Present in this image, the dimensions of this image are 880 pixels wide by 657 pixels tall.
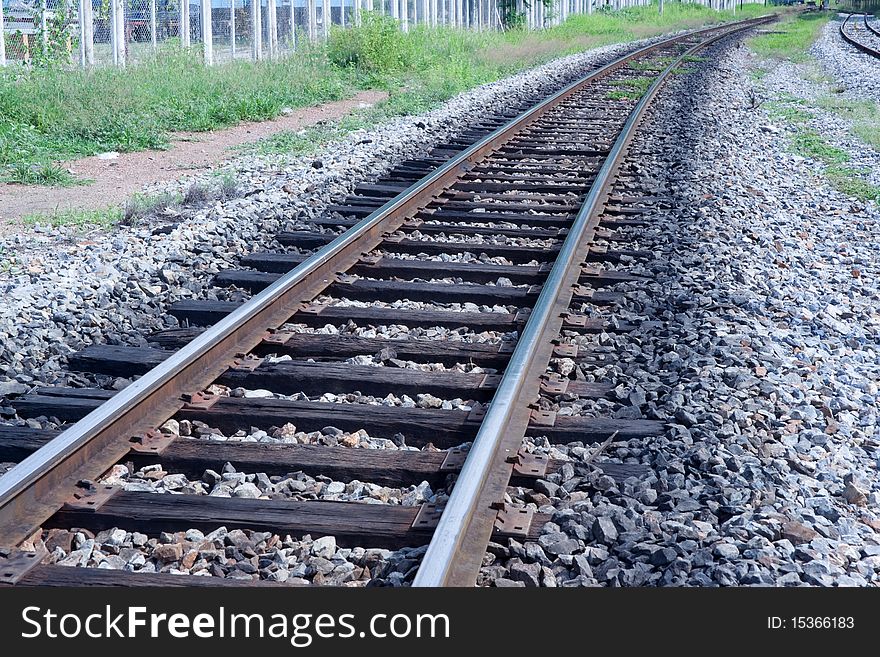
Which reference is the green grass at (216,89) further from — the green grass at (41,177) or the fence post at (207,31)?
the fence post at (207,31)

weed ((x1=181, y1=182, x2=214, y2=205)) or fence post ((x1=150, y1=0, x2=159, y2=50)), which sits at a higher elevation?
fence post ((x1=150, y1=0, x2=159, y2=50))

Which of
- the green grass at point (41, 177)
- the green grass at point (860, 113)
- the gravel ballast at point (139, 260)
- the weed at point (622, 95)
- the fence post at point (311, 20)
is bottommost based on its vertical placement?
the gravel ballast at point (139, 260)

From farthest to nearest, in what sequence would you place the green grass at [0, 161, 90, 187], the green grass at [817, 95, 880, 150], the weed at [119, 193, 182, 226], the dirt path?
the green grass at [817, 95, 880, 150]
the green grass at [0, 161, 90, 187]
the dirt path
the weed at [119, 193, 182, 226]

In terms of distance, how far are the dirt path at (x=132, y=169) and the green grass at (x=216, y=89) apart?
11.2 inches

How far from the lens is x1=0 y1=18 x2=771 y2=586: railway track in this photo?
342 cm

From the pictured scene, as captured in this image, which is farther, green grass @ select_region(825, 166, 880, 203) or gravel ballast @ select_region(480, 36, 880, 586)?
green grass @ select_region(825, 166, 880, 203)

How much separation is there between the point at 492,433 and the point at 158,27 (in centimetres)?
1546

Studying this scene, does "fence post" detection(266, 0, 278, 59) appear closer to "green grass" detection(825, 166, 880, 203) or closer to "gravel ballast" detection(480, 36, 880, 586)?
"green grass" detection(825, 166, 880, 203)

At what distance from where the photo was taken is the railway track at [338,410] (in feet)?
11.2

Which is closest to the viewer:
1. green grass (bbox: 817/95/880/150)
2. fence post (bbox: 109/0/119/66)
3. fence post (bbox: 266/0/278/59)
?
green grass (bbox: 817/95/880/150)

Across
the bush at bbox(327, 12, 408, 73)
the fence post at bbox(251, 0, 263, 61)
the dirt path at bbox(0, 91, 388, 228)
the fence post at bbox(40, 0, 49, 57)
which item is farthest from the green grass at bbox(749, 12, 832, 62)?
the fence post at bbox(40, 0, 49, 57)

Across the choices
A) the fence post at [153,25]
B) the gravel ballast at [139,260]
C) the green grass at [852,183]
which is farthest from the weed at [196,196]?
the fence post at [153,25]

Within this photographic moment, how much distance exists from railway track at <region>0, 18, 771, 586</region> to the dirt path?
9.26 ft
